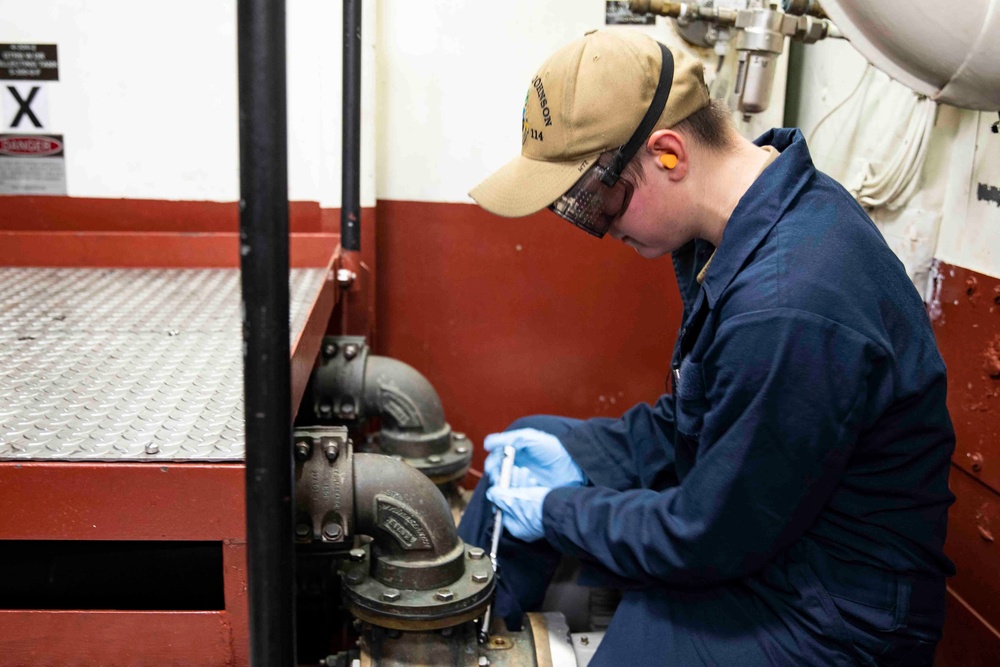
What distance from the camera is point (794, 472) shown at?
3.76ft

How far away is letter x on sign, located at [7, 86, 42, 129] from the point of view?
2248 millimetres

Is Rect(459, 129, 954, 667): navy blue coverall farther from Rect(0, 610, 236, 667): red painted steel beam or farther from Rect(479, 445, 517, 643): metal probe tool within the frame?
Rect(0, 610, 236, 667): red painted steel beam

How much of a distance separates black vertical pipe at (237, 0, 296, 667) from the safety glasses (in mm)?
585

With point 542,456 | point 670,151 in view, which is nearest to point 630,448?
point 542,456

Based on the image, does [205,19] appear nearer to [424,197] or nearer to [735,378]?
[424,197]

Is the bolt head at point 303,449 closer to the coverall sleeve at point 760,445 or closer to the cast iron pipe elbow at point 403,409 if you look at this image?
the coverall sleeve at point 760,445

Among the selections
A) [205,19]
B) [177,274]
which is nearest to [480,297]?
[177,274]

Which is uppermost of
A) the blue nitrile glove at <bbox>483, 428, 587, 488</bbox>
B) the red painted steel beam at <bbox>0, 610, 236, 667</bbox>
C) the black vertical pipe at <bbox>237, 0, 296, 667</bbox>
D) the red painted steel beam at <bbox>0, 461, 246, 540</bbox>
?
the black vertical pipe at <bbox>237, 0, 296, 667</bbox>

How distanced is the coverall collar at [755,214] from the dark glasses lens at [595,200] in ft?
0.54

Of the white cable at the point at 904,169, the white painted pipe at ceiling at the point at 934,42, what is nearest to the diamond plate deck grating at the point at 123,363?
the white painted pipe at ceiling at the point at 934,42

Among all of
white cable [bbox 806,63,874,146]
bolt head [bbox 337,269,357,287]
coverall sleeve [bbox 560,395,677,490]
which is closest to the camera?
coverall sleeve [bbox 560,395,677,490]

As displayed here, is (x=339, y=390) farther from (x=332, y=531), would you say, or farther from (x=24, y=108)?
→ (x=24, y=108)

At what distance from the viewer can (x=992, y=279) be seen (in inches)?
65.0

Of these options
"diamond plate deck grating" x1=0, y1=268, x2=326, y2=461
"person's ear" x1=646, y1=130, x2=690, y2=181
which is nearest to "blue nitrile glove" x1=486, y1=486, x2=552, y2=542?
"diamond plate deck grating" x1=0, y1=268, x2=326, y2=461
